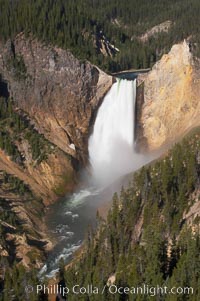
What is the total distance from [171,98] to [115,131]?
11596 mm

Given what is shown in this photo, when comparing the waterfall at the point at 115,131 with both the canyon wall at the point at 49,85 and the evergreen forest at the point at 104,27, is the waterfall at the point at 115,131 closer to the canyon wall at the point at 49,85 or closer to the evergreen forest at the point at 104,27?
the canyon wall at the point at 49,85

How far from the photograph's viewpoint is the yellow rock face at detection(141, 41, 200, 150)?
100688 mm

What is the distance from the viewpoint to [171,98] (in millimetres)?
103375

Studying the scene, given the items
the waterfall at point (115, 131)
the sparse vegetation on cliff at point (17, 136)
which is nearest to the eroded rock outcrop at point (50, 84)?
the waterfall at point (115, 131)

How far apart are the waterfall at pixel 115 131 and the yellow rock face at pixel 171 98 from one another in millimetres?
2606

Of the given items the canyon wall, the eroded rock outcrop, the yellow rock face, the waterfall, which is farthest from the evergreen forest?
the waterfall

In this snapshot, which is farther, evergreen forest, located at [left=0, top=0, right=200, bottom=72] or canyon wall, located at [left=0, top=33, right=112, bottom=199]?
evergreen forest, located at [left=0, top=0, right=200, bottom=72]

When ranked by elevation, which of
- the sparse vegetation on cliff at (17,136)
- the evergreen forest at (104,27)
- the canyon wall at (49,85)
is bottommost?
the sparse vegetation on cliff at (17,136)

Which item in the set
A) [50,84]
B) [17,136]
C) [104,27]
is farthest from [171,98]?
[104,27]

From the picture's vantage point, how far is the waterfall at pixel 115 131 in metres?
106

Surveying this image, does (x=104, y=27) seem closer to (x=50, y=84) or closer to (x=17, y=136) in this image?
(x=50, y=84)

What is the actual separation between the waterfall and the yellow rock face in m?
2.61

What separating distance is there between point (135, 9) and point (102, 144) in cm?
10029

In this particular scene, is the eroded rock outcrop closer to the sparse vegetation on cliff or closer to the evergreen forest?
the evergreen forest
